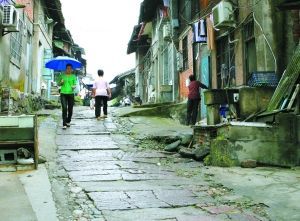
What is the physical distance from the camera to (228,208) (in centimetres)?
461

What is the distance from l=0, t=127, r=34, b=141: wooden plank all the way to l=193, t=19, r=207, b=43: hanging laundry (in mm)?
9147

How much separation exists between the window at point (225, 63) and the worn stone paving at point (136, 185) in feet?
15.3

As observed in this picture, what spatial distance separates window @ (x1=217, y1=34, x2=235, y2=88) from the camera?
41.4 ft

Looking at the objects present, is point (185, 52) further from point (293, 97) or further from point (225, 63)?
point (293, 97)

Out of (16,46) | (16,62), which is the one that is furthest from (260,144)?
(16,46)

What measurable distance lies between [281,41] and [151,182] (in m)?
5.76

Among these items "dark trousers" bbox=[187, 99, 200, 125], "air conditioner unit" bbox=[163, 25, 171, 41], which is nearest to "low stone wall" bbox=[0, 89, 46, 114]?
"dark trousers" bbox=[187, 99, 200, 125]

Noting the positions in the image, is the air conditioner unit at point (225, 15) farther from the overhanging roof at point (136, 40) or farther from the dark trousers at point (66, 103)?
the overhanging roof at point (136, 40)

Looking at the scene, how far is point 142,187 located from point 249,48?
709 cm

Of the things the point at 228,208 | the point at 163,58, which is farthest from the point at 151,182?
the point at 163,58

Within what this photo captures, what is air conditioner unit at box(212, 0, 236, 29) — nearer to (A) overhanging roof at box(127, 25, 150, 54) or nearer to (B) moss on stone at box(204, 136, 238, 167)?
(B) moss on stone at box(204, 136, 238, 167)

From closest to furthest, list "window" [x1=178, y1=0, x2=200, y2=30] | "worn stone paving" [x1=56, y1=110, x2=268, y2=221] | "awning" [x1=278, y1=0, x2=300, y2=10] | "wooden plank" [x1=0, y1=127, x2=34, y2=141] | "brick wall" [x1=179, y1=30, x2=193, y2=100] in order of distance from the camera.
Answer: "worn stone paving" [x1=56, y1=110, x2=268, y2=221], "wooden plank" [x1=0, y1=127, x2=34, y2=141], "awning" [x1=278, y1=0, x2=300, y2=10], "window" [x1=178, y1=0, x2=200, y2=30], "brick wall" [x1=179, y1=30, x2=193, y2=100]

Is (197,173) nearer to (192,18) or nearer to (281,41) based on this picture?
(281,41)

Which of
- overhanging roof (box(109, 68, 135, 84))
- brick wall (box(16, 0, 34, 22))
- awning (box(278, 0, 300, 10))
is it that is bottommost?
awning (box(278, 0, 300, 10))
